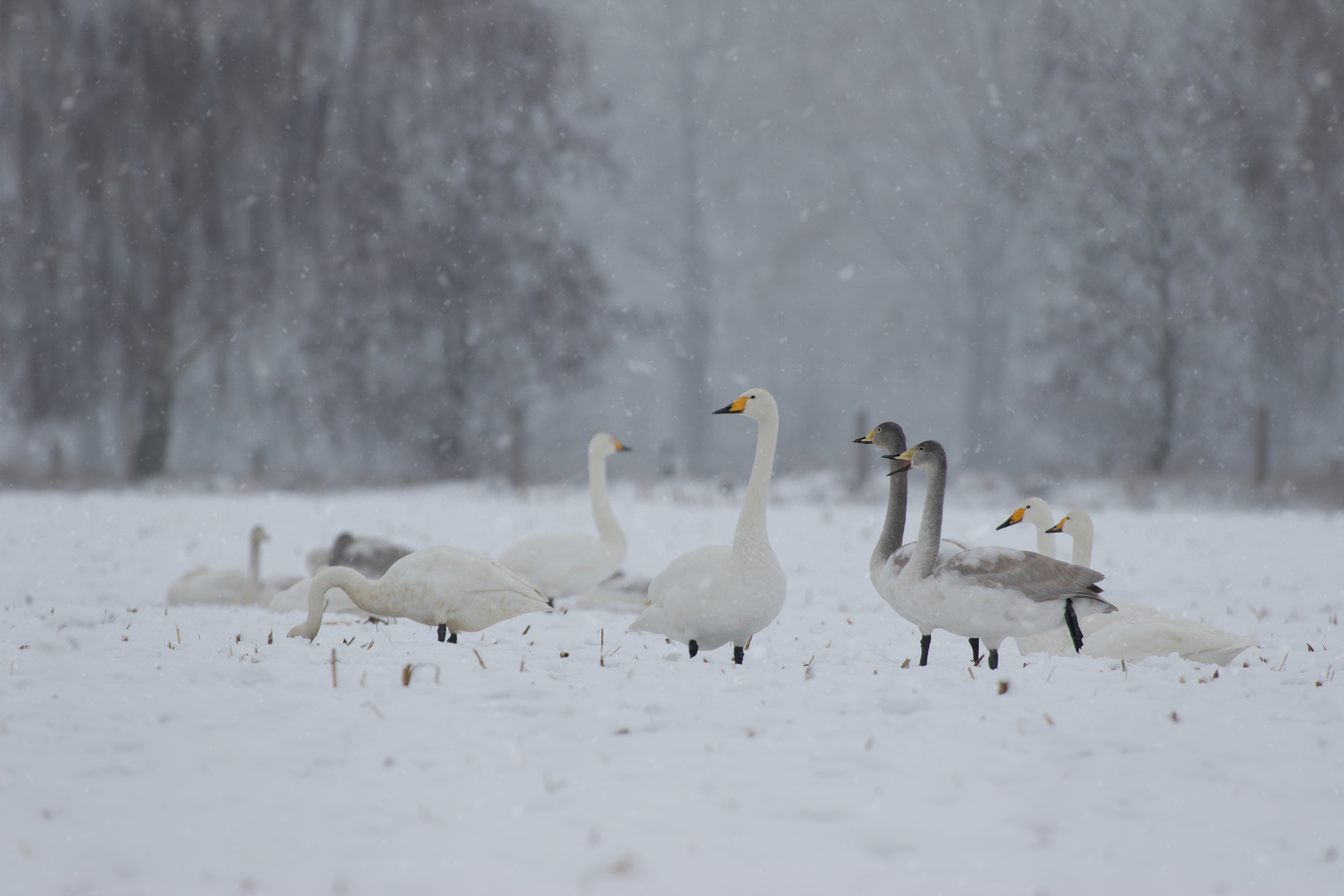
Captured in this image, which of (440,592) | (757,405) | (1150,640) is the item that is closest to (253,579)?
(440,592)

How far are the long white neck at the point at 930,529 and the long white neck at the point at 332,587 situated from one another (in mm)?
2751

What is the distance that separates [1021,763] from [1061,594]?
121 cm

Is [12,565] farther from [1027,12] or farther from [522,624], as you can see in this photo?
[1027,12]

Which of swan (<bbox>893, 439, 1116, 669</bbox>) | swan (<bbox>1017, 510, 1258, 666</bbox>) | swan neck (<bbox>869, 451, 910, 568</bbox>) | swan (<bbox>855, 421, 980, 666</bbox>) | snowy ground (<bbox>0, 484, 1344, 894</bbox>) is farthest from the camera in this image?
swan (<bbox>1017, 510, 1258, 666</bbox>)

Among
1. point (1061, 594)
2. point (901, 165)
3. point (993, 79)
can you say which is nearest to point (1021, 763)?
point (1061, 594)

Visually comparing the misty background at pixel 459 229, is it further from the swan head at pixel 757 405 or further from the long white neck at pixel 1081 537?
the swan head at pixel 757 405

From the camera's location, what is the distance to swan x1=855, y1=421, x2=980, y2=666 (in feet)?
16.5

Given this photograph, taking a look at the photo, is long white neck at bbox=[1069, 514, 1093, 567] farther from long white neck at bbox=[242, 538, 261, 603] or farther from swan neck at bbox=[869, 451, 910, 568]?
long white neck at bbox=[242, 538, 261, 603]

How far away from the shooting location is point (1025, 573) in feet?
15.4

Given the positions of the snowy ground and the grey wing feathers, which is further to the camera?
the grey wing feathers

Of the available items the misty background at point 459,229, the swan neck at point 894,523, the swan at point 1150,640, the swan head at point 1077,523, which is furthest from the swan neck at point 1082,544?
the misty background at point 459,229

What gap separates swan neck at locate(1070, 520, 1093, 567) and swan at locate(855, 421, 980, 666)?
879 mm

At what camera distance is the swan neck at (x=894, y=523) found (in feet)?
17.2

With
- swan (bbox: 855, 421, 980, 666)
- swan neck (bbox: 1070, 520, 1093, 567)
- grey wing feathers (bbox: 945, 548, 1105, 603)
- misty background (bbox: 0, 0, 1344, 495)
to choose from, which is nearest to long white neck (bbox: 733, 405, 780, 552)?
swan (bbox: 855, 421, 980, 666)
